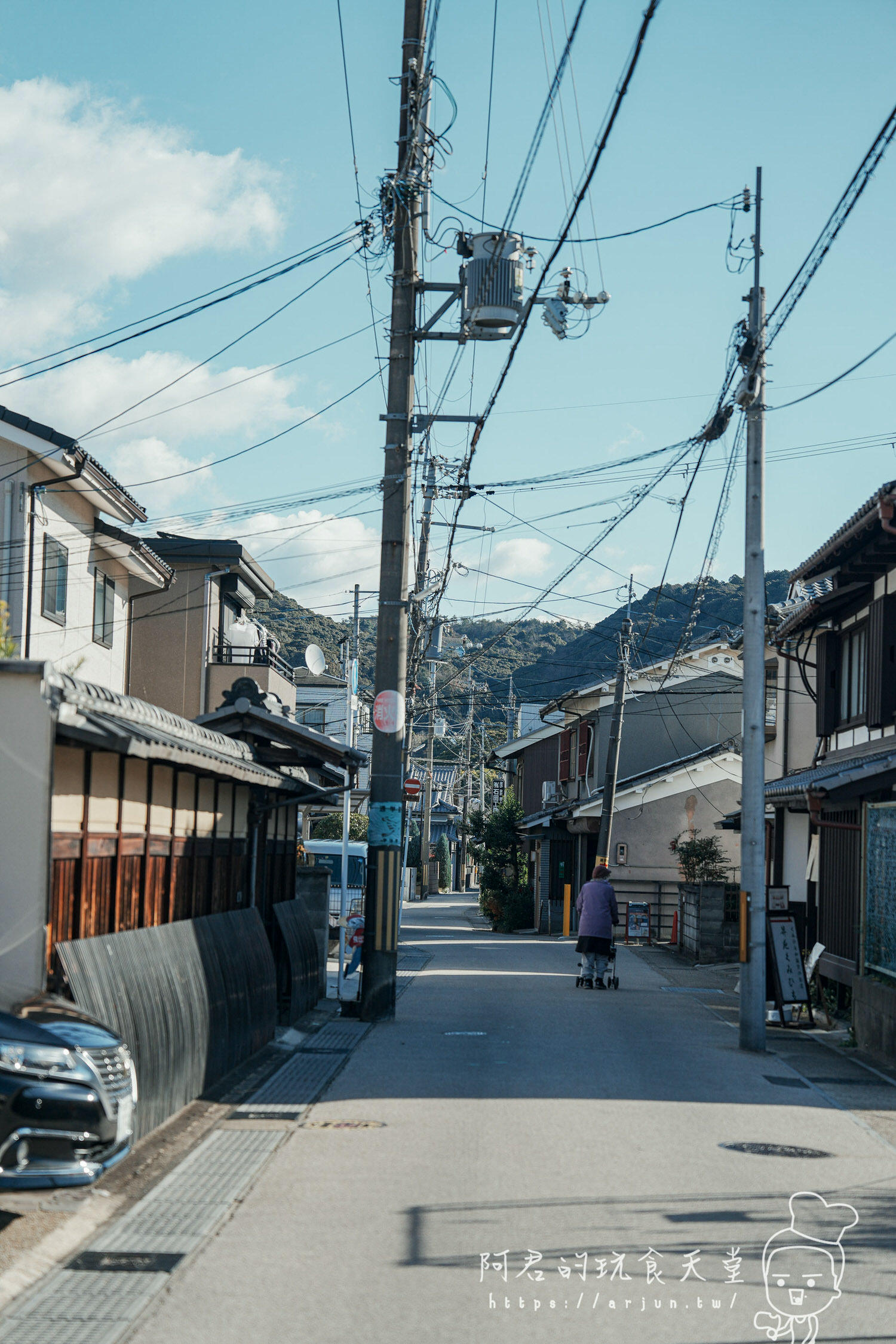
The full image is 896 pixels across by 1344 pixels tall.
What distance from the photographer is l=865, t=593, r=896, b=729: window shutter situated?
56.4 feet

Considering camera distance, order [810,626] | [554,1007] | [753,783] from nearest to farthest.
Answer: [753,783]
[554,1007]
[810,626]

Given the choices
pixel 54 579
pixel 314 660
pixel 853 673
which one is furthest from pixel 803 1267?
pixel 314 660

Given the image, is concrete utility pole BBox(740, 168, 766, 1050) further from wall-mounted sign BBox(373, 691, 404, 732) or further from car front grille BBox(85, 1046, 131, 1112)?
car front grille BBox(85, 1046, 131, 1112)

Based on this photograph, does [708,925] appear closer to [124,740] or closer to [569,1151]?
[569,1151]

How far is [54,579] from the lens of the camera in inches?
824

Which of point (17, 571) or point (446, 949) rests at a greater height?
point (17, 571)

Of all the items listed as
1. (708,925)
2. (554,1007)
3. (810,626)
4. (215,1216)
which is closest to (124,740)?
(215,1216)

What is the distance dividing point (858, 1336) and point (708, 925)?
2165 cm

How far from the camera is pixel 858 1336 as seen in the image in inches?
208

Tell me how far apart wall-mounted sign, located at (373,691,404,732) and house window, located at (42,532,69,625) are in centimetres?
783

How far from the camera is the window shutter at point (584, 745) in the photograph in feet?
137

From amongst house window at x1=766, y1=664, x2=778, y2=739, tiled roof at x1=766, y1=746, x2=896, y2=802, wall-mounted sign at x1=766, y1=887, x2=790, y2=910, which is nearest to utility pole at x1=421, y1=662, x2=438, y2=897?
house window at x1=766, y1=664, x2=778, y2=739

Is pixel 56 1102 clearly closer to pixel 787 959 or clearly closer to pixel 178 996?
pixel 178 996

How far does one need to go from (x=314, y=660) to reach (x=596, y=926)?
12391mm
